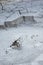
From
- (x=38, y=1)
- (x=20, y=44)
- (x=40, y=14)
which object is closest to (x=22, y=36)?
(x=20, y=44)

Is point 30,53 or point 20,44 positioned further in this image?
point 20,44

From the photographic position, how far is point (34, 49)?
376 cm

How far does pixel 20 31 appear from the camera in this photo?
498 cm

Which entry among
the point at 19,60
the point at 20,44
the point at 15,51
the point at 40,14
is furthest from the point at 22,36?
the point at 40,14

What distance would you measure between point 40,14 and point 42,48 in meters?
2.89

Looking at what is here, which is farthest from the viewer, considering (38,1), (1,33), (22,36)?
(38,1)

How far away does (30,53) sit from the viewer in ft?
11.8

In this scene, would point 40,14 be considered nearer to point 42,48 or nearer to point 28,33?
point 28,33

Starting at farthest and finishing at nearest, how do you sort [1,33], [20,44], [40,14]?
[40,14] < [1,33] < [20,44]

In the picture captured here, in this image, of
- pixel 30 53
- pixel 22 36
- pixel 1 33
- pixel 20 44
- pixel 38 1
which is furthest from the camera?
pixel 38 1

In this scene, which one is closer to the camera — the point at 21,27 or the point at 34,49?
the point at 34,49

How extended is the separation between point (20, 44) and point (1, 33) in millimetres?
1026

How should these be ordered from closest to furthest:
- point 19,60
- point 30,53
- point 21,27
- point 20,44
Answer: point 19,60 < point 30,53 < point 20,44 < point 21,27

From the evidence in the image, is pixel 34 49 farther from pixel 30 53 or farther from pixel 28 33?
pixel 28 33
